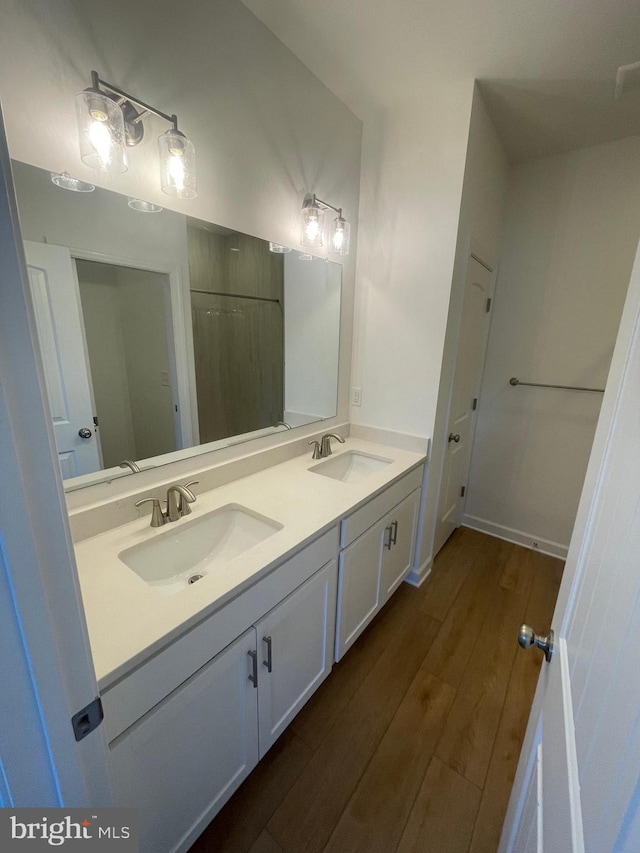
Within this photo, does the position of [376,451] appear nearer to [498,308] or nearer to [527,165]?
[498,308]

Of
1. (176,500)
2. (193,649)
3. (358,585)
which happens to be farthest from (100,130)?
(358,585)

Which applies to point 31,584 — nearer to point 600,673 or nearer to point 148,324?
point 600,673

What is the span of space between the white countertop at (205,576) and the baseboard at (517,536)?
1494 millimetres

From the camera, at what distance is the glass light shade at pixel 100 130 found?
913mm

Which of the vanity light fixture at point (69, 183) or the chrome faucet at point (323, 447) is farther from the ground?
the vanity light fixture at point (69, 183)

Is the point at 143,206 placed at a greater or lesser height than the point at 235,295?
greater

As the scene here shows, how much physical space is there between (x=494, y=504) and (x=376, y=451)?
130 centimetres

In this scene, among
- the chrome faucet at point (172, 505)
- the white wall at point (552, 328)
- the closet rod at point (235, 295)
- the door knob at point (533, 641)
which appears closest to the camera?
the door knob at point (533, 641)

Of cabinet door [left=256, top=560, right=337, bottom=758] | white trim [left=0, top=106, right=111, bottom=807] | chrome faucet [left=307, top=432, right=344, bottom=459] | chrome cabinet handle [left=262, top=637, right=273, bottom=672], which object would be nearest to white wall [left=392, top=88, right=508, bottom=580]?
chrome faucet [left=307, top=432, right=344, bottom=459]

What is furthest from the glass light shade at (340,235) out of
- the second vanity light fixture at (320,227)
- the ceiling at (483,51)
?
the ceiling at (483,51)

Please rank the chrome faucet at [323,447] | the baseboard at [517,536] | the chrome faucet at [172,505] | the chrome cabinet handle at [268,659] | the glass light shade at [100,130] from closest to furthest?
the glass light shade at [100,130], the chrome cabinet handle at [268,659], the chrome faucet at [172,505], the chrome faucet at [323,447], the baseboard at [517,536]

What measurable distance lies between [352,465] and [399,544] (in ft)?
1.65

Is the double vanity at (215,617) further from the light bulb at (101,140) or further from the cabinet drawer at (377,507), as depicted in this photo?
the light bulb at (101,140)

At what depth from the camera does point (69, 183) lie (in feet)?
3.15
